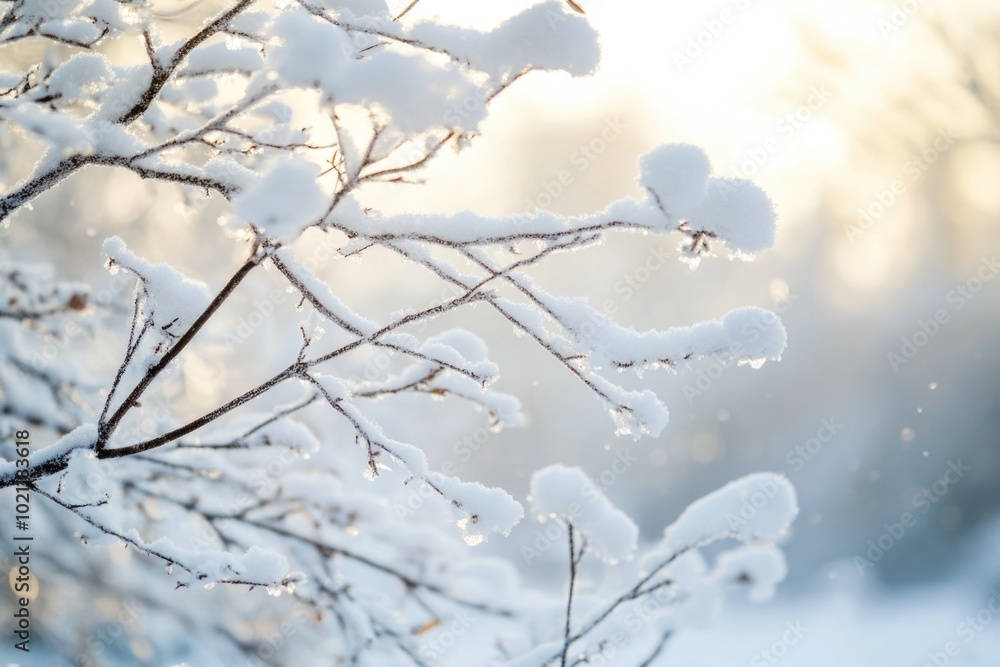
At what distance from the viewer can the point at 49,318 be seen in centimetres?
237

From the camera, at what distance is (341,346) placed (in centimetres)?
107

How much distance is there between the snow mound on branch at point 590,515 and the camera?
1453 mm

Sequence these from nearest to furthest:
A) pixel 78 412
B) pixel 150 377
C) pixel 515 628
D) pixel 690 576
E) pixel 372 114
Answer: pixel 372 114 < pixel 150 377 < pixel 690 576 < pixel 515 628 < pixel 78 412

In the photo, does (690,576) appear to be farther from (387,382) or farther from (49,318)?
(49,318)

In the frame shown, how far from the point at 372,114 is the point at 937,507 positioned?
1353 cm

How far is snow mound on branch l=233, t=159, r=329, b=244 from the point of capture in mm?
713

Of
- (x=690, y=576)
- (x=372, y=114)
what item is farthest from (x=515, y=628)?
(x=372, y=114)

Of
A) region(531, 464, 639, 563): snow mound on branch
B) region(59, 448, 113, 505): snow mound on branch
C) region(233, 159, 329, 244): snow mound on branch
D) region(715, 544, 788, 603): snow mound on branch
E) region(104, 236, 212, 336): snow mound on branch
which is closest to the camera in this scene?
region(233, 159, 329, 244): snow mound on branch

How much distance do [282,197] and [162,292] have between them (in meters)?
0.73

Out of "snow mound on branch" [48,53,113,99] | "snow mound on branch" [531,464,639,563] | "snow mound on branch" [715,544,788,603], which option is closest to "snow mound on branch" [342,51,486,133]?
"snow mound on branch" [531,464,639,563]

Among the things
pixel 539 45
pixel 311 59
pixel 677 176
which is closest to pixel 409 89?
pixel 311 59

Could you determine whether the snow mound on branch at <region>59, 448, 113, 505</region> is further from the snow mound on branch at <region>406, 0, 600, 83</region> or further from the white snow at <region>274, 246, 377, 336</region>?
the snow mound on branch at <region>406, 0, 600, 83</region>

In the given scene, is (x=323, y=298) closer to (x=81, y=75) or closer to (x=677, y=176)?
(x=677, y=176)

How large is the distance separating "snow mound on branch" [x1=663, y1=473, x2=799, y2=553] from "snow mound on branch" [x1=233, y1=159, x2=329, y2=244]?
1235mm
